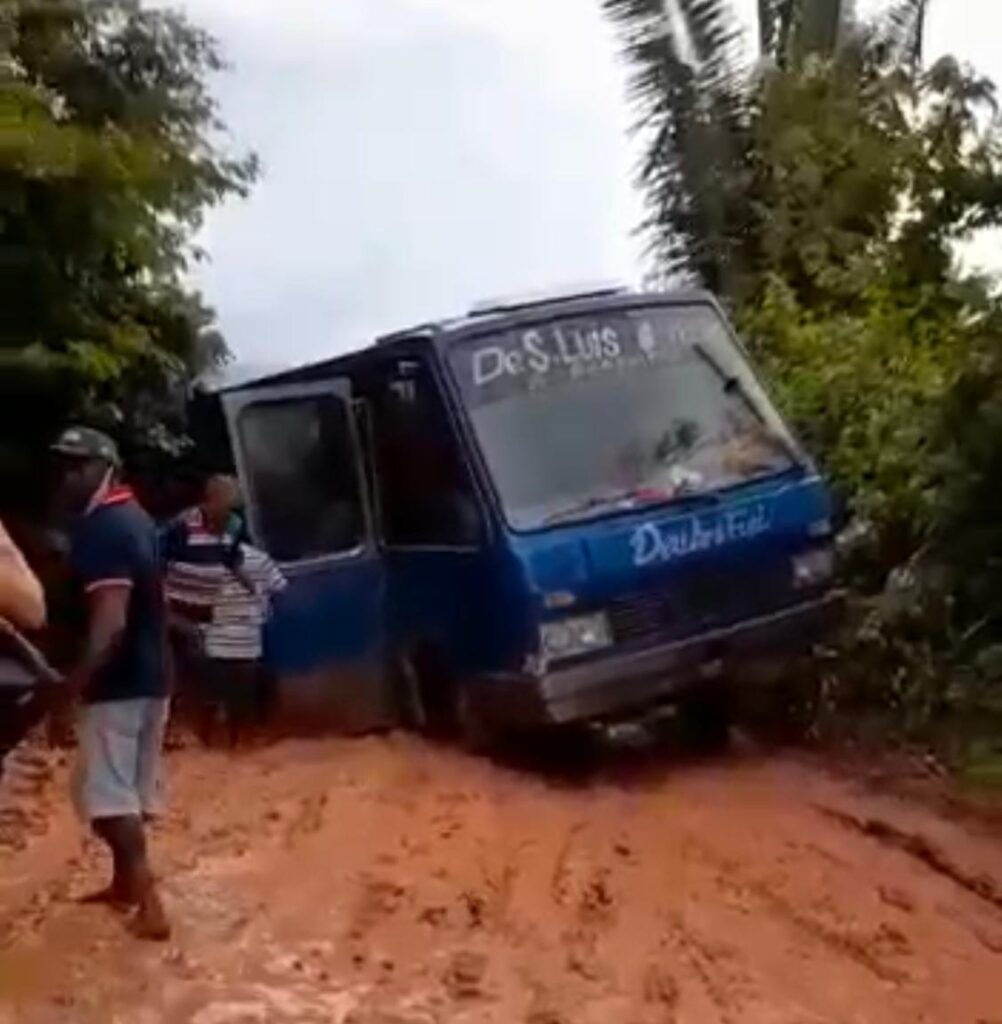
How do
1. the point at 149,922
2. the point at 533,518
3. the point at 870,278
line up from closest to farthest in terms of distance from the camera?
the point at 149,922
the point at 533,518
the point at 870,278

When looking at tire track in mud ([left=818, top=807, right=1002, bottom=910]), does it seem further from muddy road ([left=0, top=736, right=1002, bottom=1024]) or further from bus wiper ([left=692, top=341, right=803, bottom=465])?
bus wiper ([left=692, top=341, right=803, bottom=465])

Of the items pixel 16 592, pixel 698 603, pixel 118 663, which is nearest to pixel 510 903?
pixel 118 663

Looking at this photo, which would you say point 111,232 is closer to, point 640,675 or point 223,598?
point 223,598

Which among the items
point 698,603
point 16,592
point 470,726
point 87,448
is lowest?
point 470,726

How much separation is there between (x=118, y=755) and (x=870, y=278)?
945cm

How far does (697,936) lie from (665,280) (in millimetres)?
10228

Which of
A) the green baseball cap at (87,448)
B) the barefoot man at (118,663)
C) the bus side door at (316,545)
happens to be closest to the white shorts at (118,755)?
the barefoot man at (118,663)

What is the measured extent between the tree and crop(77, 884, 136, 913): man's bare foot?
4455mm

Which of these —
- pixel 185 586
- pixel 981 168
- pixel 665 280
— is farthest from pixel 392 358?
pixel 665 280

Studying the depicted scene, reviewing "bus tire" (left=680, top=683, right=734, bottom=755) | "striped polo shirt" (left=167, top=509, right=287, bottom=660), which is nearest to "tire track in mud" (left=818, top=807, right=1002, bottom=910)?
"bus tire" (left=680, top=683, right=734, bottom=755)

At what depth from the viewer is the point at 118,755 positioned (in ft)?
22.6

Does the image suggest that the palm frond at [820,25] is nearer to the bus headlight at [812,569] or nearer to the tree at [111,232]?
the tree at [111,232]

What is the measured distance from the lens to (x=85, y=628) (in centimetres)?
680

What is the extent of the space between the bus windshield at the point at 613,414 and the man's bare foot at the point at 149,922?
343cm
